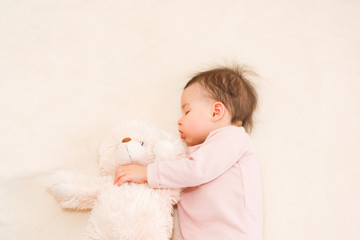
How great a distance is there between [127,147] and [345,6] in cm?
109

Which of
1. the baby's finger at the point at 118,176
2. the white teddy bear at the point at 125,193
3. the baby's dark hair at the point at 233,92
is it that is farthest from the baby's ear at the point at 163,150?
the baby's dark hair at the point at 233,92

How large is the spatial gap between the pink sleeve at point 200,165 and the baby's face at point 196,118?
6cm

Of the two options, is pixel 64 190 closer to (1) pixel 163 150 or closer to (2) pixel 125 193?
(2) pixel 125 193

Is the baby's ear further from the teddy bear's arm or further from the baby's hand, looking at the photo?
the teddy bear's arm

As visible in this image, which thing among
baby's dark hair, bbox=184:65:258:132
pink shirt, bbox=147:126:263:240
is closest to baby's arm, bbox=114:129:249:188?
pink shirt, bbox=147:126:263:240

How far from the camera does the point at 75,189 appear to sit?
2.59 feet

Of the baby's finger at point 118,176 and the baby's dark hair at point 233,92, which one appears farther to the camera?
the baby's dark hair at point 233,92

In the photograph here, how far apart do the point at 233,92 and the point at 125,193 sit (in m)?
0.48

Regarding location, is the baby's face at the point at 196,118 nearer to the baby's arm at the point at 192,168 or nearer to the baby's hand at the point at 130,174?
the baby's arm at the point at 192,168

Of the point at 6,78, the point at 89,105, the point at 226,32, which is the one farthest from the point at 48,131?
the point at 226,32

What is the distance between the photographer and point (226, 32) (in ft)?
3.75

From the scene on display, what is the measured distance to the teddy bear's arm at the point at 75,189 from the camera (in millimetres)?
788

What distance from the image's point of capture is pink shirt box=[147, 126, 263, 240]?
78 centimetres

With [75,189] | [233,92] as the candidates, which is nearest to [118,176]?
[75,189]
